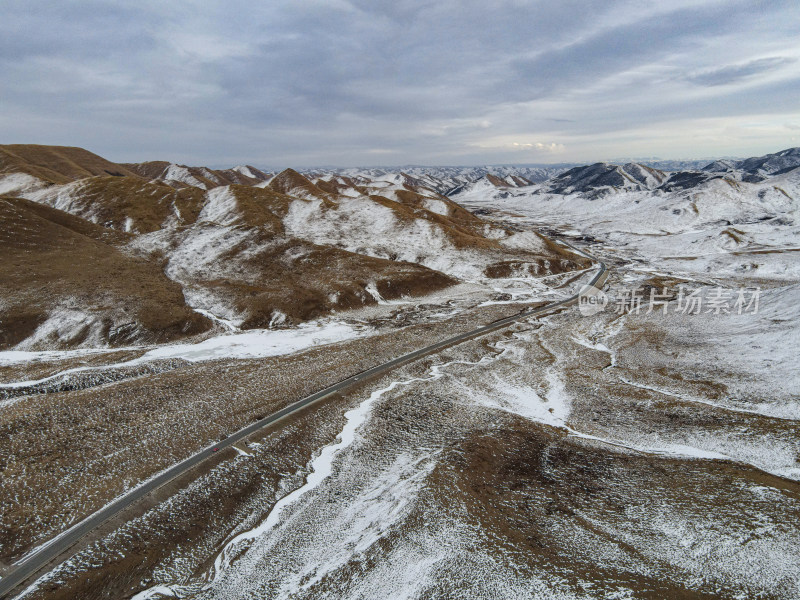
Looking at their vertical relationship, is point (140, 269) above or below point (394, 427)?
above

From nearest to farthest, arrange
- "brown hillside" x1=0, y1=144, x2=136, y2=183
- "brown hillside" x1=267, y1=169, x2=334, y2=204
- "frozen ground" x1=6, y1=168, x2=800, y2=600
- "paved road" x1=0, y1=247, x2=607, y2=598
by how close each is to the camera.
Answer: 1. "frozen ground" x1=6, y1=168, x2=800, y2=600
2. "paved road" x1=0, y1=247, x2=607, y2=598
3. "brown hillside" x1=0, y1=144, x2=136, y2=183
4. "brown hillside" x1=267, y1=169, x2=334, y2=204

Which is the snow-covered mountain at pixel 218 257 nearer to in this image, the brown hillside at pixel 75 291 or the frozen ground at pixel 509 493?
the brown hillside at pixel 75 291

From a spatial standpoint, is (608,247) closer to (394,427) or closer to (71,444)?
(394,427)

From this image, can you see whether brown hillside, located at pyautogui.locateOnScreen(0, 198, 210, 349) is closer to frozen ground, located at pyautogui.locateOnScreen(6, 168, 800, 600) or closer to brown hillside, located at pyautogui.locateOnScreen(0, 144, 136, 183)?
frozen ground, located at pyautogui.locateOnScreen(6, 168, 800, 600)

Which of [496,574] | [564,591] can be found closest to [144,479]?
[496,574]

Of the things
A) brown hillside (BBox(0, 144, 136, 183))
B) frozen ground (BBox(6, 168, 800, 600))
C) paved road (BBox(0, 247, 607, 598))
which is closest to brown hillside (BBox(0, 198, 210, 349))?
paved road (BBox(0, 247, 607, 598))

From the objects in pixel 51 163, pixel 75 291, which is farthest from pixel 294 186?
pixel 75 291

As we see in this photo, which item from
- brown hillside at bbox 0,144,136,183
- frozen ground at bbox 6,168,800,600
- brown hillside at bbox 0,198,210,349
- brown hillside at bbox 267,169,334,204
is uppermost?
brown hillside at bbox 0,144,136,183

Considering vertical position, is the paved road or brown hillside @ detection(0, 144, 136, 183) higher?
brown hillside @ detection(0, 144, 136, 183)

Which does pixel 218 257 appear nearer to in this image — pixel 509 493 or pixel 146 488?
pixel 146 488
